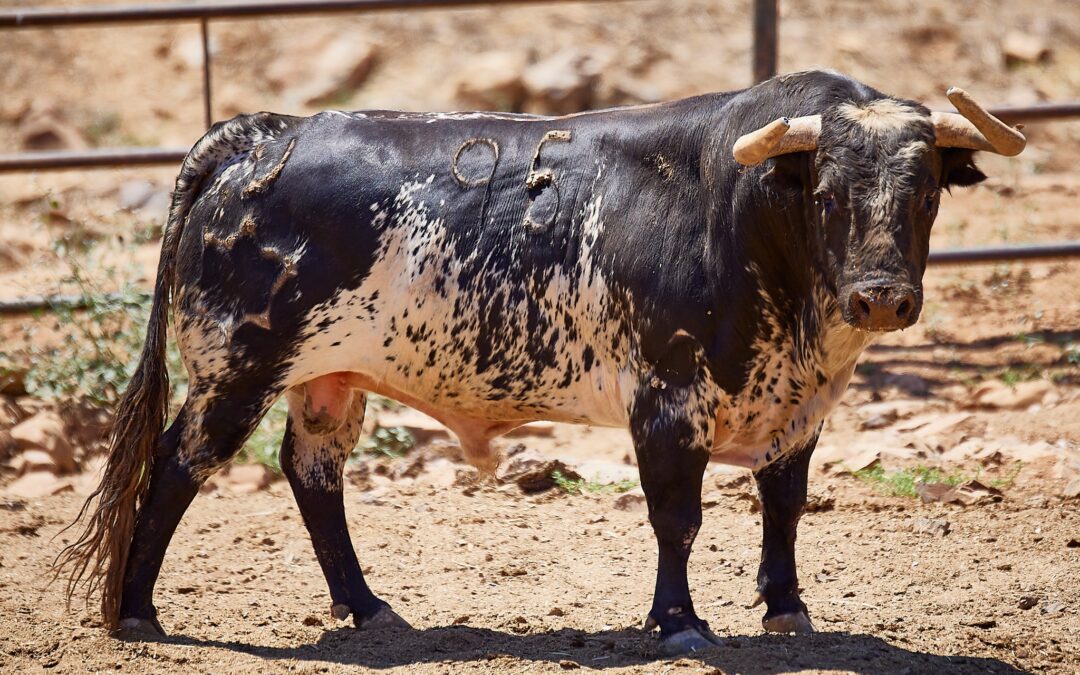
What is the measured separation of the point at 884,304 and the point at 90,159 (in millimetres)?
5827

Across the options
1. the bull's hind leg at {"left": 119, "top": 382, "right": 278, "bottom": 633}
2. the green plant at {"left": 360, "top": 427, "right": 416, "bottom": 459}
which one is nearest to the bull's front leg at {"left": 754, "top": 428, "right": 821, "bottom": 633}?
the bull's hind leg at {"left": 119, "top": 382, "right": 278, "bottom": 633}

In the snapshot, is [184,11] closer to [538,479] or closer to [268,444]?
[268,444]

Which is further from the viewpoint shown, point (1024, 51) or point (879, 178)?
point (1024, 51)

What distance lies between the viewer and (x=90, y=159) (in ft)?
28.3

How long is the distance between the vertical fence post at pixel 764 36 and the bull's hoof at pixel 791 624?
4593mm

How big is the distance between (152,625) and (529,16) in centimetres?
1178

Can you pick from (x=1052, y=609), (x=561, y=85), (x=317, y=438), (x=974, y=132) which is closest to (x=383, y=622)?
(x=317, y=438)

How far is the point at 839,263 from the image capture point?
4.47 m

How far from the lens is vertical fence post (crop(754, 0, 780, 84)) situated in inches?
349

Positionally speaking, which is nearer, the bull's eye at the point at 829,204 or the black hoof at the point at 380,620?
the bull's eye at the point at 829,204

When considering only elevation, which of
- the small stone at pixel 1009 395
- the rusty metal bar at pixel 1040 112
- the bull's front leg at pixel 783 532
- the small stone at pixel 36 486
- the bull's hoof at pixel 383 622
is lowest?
the bull's hoof at pixel 383 622

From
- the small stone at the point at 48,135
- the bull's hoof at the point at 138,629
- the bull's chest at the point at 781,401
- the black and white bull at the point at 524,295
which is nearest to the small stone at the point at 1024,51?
the small stone at the point at 48,135

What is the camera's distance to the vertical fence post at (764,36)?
8.87 metres

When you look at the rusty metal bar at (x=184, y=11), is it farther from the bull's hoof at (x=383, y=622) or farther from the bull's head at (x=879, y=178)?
the bull's head at (x=879, y=178)
